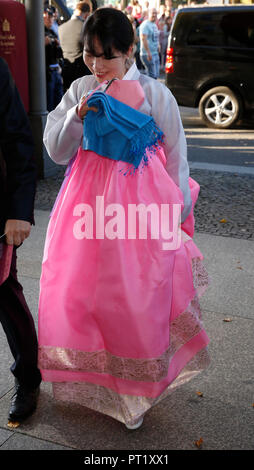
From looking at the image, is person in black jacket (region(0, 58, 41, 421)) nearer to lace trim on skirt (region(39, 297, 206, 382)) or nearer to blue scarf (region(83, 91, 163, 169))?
lace trim on skirt (region(39, 297, 206, 382))

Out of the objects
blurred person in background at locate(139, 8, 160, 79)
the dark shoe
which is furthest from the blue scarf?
blurred person in background at locate(139, 8, 160, 79)

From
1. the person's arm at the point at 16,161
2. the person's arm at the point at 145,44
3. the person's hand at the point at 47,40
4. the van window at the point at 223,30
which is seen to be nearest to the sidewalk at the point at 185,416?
the person's arm at the point at 16,161

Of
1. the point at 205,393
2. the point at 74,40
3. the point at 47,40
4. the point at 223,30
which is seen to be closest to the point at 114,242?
the point at 205,393

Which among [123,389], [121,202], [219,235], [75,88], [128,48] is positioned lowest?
[219,235]

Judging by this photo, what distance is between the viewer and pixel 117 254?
2.39m

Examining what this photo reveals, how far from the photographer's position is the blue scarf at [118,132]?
236 cm

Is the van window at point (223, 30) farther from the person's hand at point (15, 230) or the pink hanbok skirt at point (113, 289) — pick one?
the person's hand at point (15, 230)

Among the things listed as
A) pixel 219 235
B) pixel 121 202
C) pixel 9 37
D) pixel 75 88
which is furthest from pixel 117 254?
pixel 9 37

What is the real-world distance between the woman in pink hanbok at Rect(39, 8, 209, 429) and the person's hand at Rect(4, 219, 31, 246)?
0.15 meters

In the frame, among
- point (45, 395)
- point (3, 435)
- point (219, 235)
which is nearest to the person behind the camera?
point (3, 435)

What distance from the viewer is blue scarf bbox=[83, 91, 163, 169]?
236 cm

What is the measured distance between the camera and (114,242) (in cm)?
239
